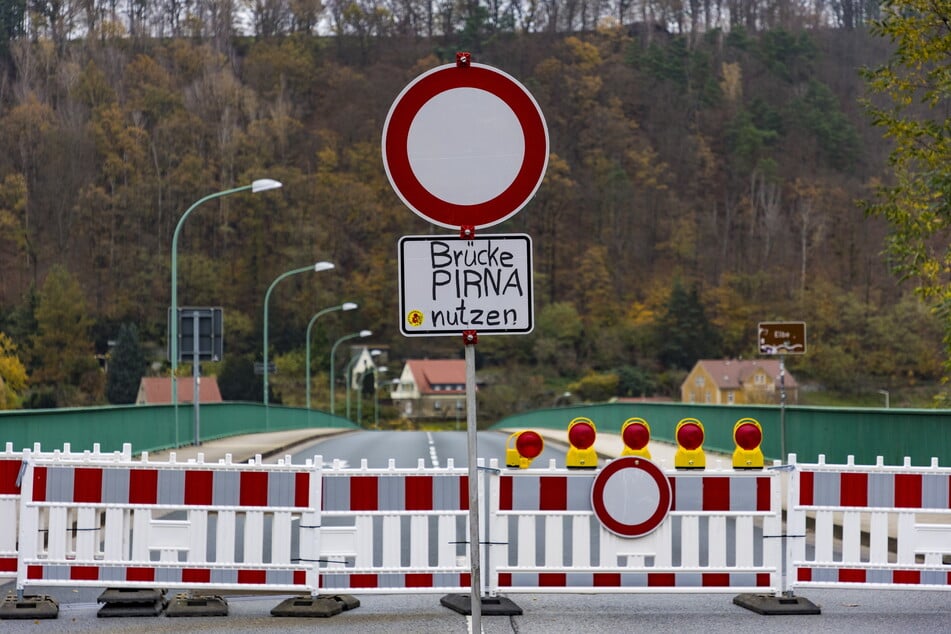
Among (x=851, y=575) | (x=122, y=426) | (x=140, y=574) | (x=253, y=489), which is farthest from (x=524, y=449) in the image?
(x=122, y=426)

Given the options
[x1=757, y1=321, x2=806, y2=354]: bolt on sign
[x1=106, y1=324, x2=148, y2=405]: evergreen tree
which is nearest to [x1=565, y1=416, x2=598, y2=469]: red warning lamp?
[x1=757, y1=321, x2=806, y2=354]: bolt on sign

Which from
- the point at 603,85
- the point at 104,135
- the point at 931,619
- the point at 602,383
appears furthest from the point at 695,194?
the point at 931,619

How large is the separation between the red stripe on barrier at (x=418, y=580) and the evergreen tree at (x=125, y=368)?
132m

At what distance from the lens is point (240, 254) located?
166250mm

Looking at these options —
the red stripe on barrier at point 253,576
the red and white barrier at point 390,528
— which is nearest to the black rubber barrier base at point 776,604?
the red and white barrier at point 390,528

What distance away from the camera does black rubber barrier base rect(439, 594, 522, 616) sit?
851 centimetres

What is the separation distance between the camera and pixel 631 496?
8586 millimetres

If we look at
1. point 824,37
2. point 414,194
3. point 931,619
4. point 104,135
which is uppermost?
point 824,37

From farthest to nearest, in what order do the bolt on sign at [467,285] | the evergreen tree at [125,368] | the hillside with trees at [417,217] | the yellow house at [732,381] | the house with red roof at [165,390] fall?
the hillside with trees at [417,217], the yellow house at [732,381], the evergreen tree at [125,368], the house with red roof at [165,390], the bolt on sign at [467,285]

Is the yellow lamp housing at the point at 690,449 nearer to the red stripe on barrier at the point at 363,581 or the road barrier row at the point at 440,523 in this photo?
the road barrier row at the point at 440,523

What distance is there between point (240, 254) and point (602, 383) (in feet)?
148

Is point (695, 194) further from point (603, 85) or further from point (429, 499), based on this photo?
point (429, 499)

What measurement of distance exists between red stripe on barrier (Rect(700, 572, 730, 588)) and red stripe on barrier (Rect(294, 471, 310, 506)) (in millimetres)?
2466

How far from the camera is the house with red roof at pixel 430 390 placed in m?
170
